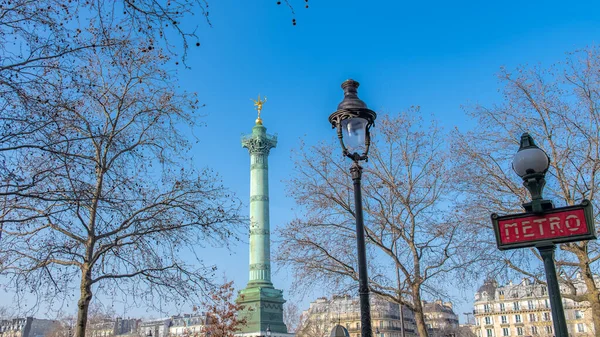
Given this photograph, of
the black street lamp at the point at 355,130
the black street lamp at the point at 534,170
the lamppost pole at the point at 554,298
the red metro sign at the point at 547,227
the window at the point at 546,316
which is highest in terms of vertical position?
the window at the point at 546,316

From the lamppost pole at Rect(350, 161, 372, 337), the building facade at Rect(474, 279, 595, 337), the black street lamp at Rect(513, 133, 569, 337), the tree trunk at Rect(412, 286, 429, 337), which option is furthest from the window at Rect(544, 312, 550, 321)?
the black street lamp at Rect(513, 133, 569, 337)

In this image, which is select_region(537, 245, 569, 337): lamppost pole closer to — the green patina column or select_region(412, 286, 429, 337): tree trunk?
select_region(412, 286, 429, 337): tree trunk

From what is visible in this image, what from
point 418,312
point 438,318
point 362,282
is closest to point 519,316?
point 438,318

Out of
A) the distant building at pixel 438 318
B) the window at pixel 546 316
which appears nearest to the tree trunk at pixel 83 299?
the distant building at pixel 438 318

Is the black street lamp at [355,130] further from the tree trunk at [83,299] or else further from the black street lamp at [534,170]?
the tree trunk at [83,299]

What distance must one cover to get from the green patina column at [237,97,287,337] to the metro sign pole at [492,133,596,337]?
46.0m

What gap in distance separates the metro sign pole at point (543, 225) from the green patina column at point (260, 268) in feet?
151

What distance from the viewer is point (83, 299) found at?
13.4 meters

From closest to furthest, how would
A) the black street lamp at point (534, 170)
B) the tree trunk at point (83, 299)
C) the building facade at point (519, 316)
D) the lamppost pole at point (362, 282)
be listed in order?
the black street lamp at point (534, 170)
the lamppost pole at point (362, 282)
the tree trunk at point (83, 299)
the building facade at point (519, 316)

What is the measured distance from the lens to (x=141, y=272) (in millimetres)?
14109

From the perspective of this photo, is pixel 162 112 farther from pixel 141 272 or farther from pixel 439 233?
pixel 439 233

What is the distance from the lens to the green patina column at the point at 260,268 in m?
52.3

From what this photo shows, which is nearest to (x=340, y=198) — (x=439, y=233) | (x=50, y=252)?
(x=439, y=233)

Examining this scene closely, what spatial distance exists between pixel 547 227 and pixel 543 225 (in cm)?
4
